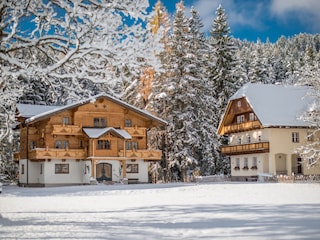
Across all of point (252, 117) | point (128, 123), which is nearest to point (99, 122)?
point (128, 123)

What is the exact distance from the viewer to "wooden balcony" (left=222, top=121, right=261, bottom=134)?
4884 centimetres

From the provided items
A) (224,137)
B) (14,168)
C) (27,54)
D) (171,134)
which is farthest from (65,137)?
(27,54)

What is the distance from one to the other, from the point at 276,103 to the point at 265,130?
3796mm

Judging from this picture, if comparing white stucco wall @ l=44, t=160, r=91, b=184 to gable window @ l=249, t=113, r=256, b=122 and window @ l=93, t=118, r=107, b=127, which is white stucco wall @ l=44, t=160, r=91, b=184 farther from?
gable window @ l=249, t=113, r=256, b=122

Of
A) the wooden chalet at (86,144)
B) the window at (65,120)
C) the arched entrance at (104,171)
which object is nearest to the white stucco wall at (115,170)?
the wooden chalet at (86,144)

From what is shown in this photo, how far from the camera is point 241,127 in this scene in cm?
A: 5109

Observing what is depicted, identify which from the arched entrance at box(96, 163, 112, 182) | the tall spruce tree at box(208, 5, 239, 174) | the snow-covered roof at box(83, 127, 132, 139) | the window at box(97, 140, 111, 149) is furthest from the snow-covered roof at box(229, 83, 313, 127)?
the arched entrance at box(96, 163, 112, 182)

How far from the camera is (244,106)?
50.2 meters

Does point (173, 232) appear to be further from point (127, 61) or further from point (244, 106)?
point (244, 106)

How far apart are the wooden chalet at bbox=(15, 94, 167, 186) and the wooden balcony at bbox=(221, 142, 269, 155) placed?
369 inches

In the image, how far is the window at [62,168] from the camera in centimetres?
4416

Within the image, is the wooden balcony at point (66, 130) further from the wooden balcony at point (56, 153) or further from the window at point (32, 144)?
the window at point (32, 144)

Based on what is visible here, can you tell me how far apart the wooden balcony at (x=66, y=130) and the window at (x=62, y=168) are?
10.5ft

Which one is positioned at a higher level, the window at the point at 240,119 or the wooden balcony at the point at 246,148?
the window at the point at 240,119
